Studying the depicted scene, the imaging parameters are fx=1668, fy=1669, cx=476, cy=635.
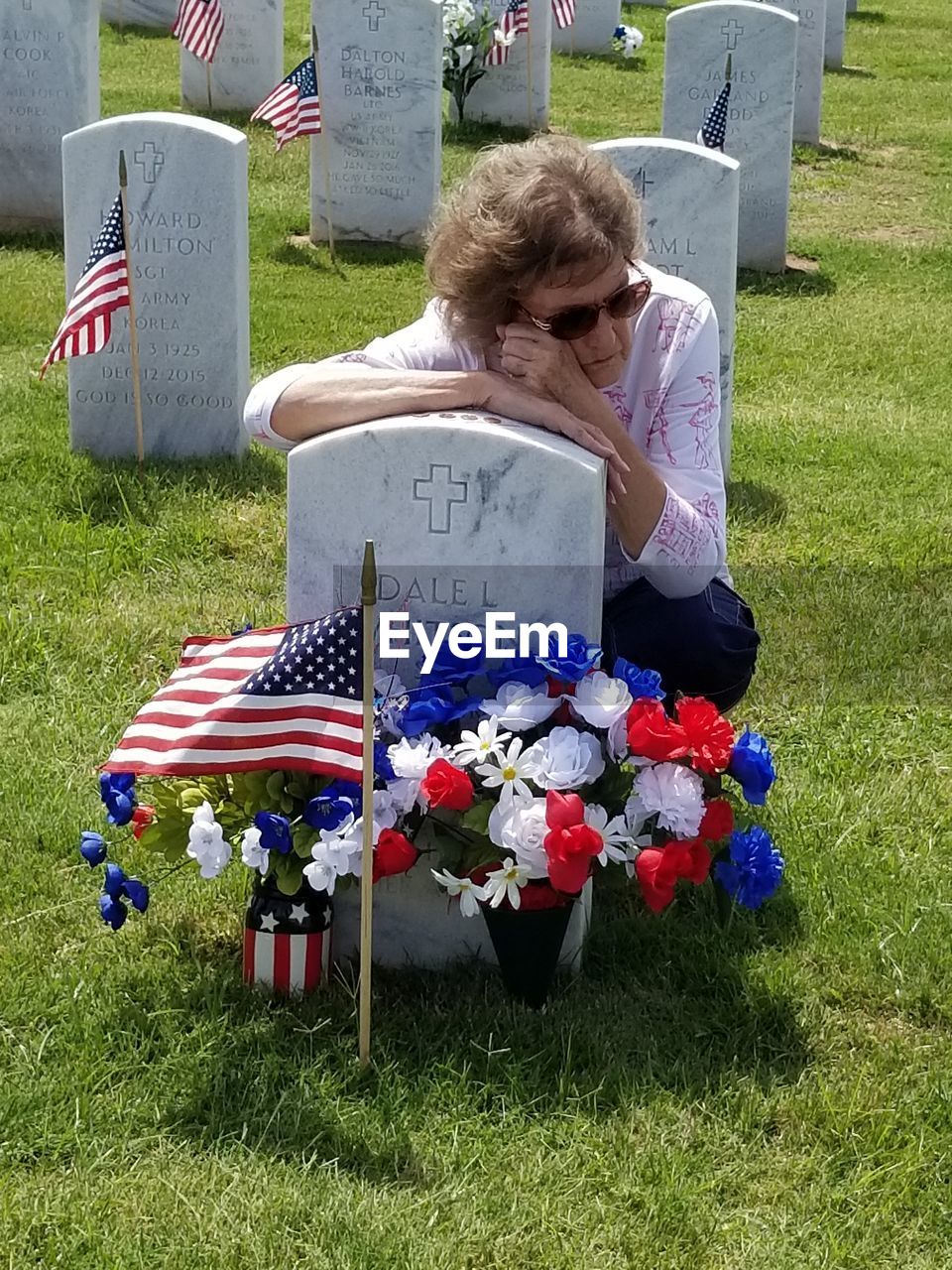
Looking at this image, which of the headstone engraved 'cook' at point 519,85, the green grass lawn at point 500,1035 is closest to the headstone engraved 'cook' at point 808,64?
the headstone engraved 'cook' at point 519,85

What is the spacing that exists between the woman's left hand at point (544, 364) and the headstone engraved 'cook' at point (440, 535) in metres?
0.11

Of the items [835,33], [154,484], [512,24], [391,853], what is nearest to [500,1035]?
[391,853]

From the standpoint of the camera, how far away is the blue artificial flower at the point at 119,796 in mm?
3107

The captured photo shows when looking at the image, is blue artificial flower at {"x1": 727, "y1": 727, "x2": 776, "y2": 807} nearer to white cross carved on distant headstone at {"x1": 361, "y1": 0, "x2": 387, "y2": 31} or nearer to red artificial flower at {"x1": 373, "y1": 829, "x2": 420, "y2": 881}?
red artificial flower at {"x1": 373, "y1": 829, "x2": 420, "y2": 881}

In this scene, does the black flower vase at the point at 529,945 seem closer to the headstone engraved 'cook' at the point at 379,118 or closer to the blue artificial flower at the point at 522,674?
the blue artificial flower at the point at 522,674

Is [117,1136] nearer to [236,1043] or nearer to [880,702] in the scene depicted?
[236,1043]

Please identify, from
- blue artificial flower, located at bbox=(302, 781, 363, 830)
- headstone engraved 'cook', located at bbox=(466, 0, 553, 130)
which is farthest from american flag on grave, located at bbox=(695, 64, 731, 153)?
blue artificial flower, located at bbox=(302, 781, 363, 830)

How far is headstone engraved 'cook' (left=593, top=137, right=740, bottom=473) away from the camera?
221 inches

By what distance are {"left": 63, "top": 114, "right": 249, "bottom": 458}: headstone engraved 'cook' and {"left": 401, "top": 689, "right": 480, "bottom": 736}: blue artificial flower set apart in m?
3.28

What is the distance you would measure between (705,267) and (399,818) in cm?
320

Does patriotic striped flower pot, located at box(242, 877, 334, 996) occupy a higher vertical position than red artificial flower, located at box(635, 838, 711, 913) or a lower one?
lower

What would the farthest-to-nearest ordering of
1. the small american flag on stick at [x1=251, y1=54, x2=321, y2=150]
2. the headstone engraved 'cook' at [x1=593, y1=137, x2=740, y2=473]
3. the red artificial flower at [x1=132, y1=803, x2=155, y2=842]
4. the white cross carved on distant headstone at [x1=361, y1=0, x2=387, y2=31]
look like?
the white cross carved on distant headstone at [x1=361, y1=0, x2=387, y2=31]
the small american flag on stick at [x1=251, y1=54, x2=321, y2=150]
the headstone engraved 'cook' at [x1=593, y1=137, x2=740, y2=473]
the red artificial flower at [x1=132, y1=803, x2=155, y2=842]

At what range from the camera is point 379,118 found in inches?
372

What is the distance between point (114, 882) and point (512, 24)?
1015 cm
